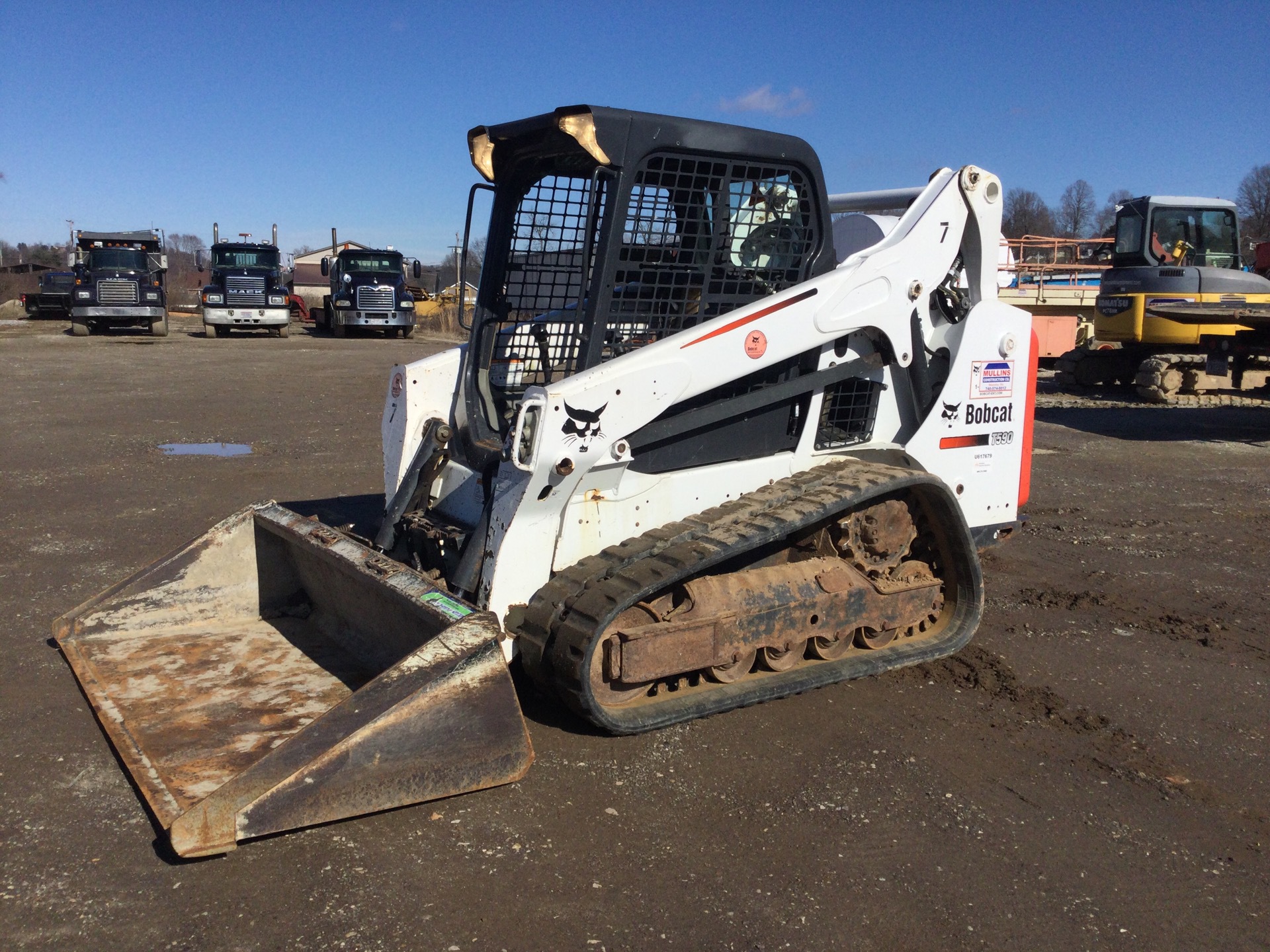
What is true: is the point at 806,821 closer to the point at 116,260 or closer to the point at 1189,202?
the point at 1189,202

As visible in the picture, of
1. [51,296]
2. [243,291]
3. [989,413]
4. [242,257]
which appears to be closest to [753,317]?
[989,413]

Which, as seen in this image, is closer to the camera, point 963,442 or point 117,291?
point 963,442

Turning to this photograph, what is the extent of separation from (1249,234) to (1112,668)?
74139mm

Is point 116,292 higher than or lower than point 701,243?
higher

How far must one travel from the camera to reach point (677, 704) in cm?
403

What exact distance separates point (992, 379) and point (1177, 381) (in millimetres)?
13327

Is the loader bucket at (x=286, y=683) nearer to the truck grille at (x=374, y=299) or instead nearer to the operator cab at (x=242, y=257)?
the truck grille at (x=374, y=299)

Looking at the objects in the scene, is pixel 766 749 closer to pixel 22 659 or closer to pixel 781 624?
pixel 781 624

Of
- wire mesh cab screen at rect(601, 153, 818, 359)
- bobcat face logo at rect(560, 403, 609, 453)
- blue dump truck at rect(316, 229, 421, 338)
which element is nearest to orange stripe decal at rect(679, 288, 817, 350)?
wire mesh cab screen at rect(601, 153, 818, 359)

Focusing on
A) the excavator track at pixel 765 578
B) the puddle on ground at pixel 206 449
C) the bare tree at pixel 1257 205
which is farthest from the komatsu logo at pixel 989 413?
the bare tree at pixel 1257 205

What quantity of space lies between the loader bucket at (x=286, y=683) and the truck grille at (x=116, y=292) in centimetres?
2491

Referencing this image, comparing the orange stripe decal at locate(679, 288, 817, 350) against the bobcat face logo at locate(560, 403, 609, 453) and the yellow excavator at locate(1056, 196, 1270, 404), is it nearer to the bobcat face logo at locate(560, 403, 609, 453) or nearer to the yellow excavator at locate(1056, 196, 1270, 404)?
the bobcat face logo at locate(560, 403, 609, 453)

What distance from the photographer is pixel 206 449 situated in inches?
400

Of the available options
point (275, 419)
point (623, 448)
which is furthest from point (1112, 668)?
point (275, 419)
